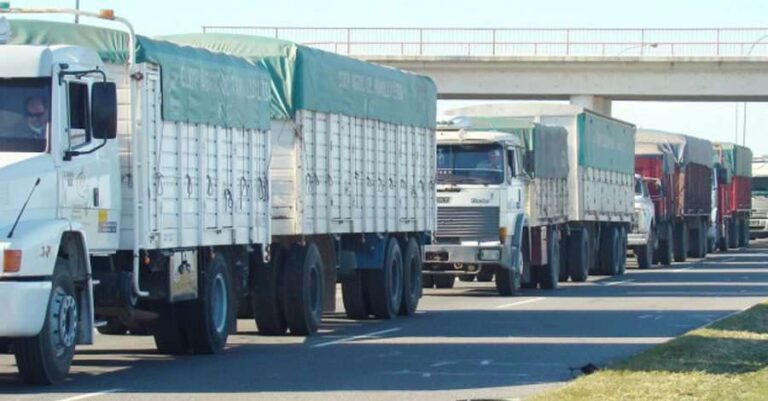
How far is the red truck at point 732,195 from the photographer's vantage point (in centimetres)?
6538

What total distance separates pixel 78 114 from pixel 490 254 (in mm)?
16410

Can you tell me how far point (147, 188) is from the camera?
688 inches

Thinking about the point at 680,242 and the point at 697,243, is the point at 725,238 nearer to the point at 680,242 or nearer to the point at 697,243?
the point at 697,243

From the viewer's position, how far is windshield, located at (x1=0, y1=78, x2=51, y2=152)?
1570 cm

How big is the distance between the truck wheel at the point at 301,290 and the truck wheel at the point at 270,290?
0.33 ft

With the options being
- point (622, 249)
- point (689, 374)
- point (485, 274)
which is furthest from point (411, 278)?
point (622, 249)

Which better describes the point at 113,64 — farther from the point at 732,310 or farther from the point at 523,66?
the point at 523,66

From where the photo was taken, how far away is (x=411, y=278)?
26.8 m

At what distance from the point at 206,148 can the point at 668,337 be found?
20.5 feet

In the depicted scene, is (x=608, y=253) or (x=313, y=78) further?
(x=608, y=253)

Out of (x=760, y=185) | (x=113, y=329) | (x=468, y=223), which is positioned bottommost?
(x=113, y=329)

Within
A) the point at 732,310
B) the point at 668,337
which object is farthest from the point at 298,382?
the point at 732,310

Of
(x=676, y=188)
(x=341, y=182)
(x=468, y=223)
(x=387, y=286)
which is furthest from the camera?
(x=676, y=188)

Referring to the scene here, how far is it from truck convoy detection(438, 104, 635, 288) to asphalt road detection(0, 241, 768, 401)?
159 cm
